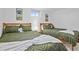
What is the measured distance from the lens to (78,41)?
2.46 meters

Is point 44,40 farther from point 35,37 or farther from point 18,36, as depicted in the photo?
point 18,36

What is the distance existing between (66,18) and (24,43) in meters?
0.71

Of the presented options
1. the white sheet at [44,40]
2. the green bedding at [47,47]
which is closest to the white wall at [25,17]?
A: the white sheet at [44,40]

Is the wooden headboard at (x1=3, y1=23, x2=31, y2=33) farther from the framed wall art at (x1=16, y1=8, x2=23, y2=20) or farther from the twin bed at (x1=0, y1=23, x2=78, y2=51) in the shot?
the framed wall art at (x1=16, y1=8, x2=23, y2=20)

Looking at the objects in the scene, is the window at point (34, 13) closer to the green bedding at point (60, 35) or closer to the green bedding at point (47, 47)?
the green bedding at point (60, 35)

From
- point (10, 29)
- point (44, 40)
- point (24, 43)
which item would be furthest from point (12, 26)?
point (44, 40)

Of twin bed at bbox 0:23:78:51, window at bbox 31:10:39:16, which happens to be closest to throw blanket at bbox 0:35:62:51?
twin bed at bbox 0:23:78:51

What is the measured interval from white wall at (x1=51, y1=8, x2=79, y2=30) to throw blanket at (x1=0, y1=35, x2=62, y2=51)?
0.24 m

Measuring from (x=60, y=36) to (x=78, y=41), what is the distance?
27 cm

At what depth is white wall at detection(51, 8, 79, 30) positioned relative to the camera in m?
2.46

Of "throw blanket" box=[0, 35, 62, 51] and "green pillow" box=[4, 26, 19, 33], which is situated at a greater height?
"green pillow" box=[4, 26, 19, 33]

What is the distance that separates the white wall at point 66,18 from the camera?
2.46 m
